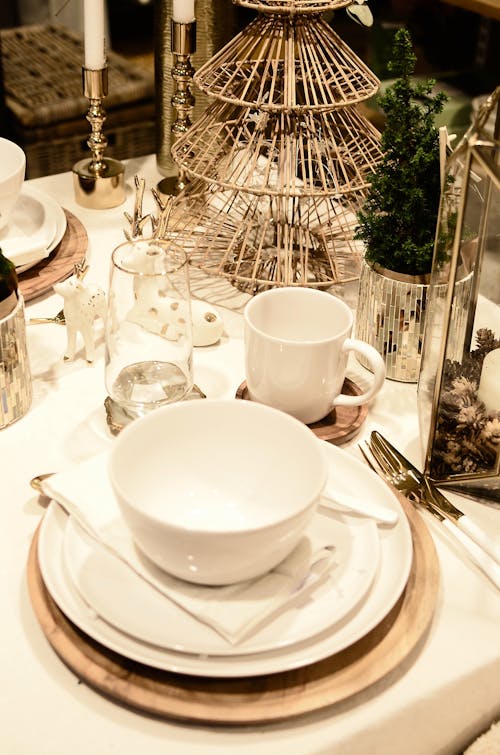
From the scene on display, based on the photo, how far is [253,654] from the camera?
54cm

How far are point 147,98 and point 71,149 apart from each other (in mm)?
203

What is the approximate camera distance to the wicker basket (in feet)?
6.20

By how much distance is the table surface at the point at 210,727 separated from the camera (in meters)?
0.53

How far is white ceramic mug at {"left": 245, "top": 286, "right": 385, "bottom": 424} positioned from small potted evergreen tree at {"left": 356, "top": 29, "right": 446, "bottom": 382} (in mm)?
73

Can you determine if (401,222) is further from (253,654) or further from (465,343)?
(253,654)

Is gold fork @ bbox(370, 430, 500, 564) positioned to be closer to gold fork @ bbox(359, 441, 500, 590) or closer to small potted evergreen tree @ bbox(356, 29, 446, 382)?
gold fork @ bbox(359, 441, 500, 590)

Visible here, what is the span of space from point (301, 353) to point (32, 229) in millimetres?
481

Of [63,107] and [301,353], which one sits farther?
[63,107]

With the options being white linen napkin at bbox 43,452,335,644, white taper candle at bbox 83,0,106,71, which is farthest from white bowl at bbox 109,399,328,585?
white taper candle at bbox 83,0,106,71

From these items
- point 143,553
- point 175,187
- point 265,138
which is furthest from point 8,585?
point 175,187

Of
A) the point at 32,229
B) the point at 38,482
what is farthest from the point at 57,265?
the point at 38,482

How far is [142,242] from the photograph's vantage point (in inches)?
30.8

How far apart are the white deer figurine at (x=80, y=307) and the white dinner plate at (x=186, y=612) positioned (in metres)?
0.28

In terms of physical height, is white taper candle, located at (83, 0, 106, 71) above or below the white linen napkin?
above
